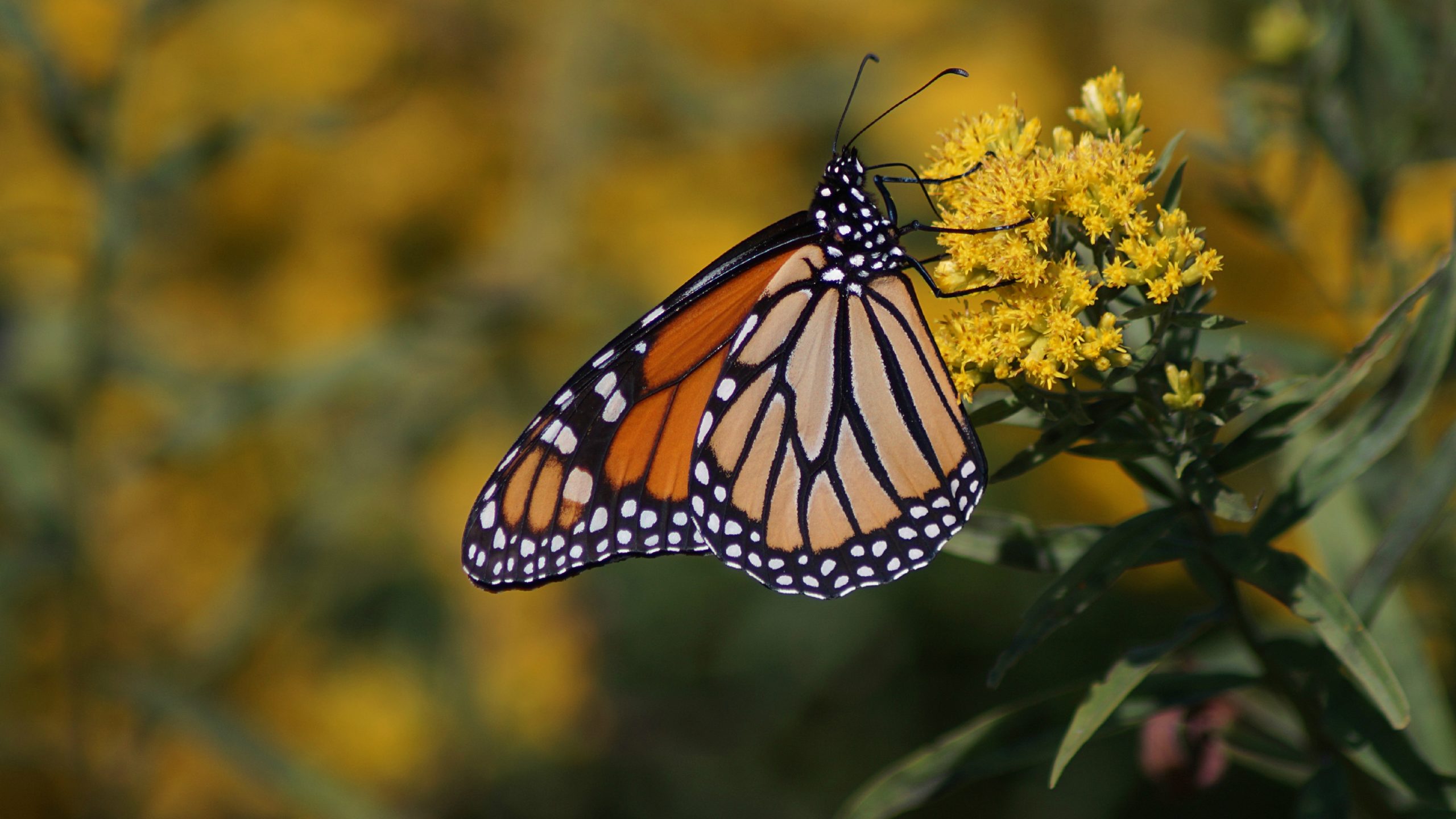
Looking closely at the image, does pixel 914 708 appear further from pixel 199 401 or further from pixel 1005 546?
pixel 199 401

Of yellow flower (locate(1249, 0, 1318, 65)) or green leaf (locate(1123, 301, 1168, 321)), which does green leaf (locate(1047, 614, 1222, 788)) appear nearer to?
green leaf (locate(1123, 301, 1168, 321))

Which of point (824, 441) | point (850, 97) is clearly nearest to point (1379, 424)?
point (824, 441)

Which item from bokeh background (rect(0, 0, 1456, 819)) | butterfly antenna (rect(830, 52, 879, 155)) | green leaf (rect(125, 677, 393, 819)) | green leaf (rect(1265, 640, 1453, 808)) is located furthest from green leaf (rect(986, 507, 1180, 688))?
green leaf (rect(125, 677, 393, 819))

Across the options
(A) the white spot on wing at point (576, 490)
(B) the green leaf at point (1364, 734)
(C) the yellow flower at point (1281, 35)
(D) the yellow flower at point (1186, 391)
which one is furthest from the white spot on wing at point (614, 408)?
(C) the yellow flower at point (1281, 35)

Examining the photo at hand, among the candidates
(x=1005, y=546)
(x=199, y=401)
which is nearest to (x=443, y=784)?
(x=199, y=401)

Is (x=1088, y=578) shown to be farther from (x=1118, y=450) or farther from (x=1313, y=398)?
(x=1313, y=398)

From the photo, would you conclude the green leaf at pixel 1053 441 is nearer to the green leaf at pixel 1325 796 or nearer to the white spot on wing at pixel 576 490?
the green leaf at pixel 1325 796
